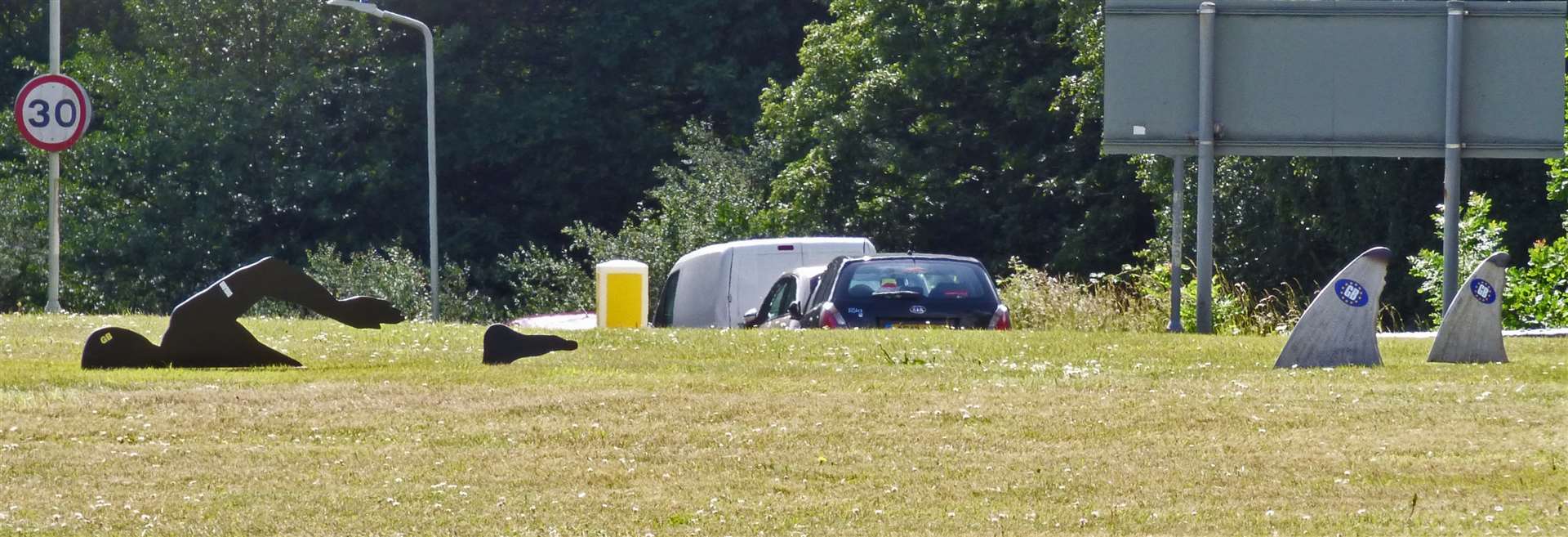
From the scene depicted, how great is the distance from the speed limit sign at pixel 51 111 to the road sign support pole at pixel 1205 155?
33.1ft

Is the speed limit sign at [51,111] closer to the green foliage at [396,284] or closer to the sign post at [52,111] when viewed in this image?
the sign post at [52,111]

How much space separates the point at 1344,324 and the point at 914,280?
671cm

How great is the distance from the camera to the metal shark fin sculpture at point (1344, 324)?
42.3 ft

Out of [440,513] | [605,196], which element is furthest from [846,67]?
[440,513]

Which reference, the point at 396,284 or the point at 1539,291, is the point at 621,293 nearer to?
the point at 1539,291

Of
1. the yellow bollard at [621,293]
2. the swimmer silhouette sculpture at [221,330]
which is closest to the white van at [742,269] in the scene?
the yellow bollard at [621,293]

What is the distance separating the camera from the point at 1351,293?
12922mm

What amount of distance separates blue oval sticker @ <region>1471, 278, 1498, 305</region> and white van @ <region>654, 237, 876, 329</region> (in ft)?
39.3

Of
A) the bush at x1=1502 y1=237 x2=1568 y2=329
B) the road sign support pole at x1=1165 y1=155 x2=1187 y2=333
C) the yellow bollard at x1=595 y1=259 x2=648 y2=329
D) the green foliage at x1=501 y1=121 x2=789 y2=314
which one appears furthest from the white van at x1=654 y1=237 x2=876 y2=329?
the green foliage at x1=501 y1=121 x2=789 y2=314

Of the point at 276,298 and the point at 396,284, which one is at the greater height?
the point at 276,298

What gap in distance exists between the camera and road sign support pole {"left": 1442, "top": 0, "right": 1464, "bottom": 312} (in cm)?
1828

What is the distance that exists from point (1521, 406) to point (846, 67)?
3312cm

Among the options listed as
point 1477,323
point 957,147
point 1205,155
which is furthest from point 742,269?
point 957,147

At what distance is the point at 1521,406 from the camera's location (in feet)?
35.5
